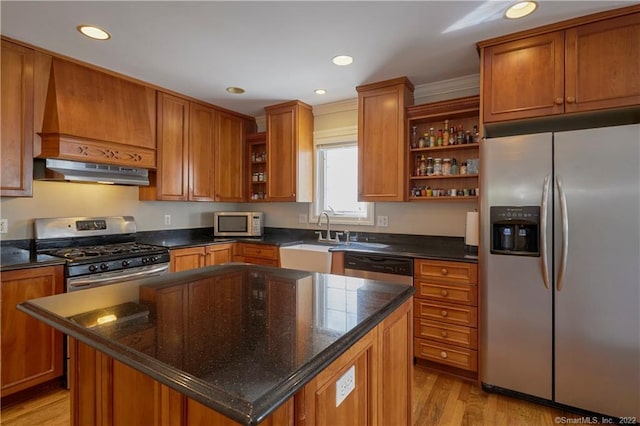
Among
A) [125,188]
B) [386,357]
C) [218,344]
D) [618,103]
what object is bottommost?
[386,357]

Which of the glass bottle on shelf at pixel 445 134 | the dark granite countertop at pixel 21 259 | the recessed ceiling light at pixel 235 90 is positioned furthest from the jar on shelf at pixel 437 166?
the dark granite countertop at pixel 21 259

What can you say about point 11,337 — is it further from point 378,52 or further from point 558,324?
point 558,324

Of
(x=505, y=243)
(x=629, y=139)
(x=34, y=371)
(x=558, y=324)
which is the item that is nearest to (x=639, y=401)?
(x=558, y=324)

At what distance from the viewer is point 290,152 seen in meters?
3.69

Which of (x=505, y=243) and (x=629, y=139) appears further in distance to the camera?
(x=505, y=243)

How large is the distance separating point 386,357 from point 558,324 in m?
1.44

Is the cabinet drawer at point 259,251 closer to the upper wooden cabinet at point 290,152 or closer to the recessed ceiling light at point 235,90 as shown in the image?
the upper wooden cabinet at point 290,152

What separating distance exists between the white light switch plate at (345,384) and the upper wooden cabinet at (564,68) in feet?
6.73

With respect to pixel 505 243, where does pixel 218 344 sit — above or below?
below

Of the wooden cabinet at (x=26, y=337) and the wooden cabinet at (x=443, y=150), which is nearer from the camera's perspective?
the wooden cabinet at (x=26, y=337)

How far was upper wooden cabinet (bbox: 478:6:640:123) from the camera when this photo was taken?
6.39 feet

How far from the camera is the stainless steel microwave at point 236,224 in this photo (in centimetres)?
393

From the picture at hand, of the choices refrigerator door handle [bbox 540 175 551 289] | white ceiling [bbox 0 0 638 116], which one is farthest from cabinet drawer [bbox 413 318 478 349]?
white ceiling [bbox 0 0 638 116]

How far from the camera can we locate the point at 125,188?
3.27m
